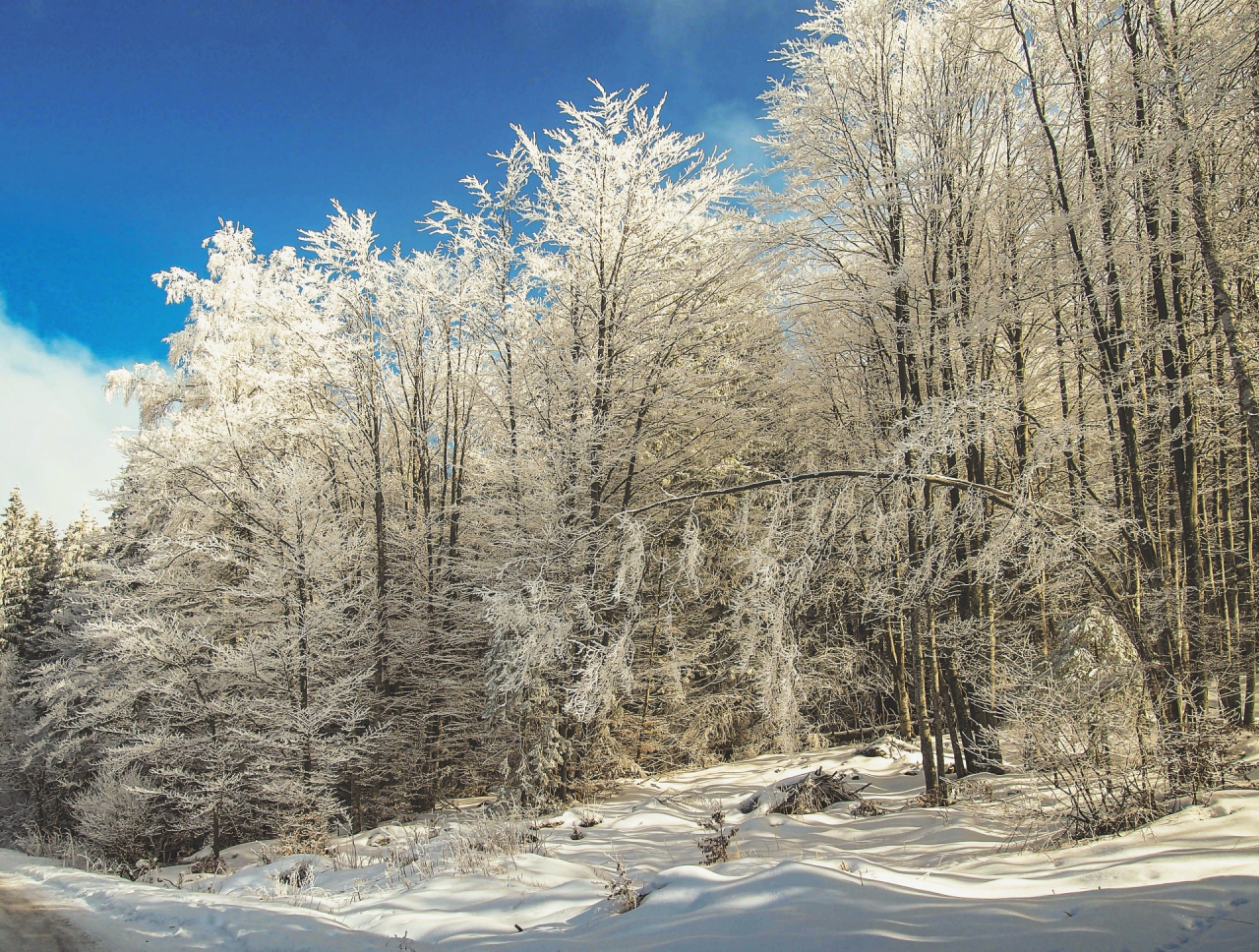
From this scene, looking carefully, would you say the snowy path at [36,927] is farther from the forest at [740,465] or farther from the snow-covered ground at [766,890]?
the forest at [740,465]

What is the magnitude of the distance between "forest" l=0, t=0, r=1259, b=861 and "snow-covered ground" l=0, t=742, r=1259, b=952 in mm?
912

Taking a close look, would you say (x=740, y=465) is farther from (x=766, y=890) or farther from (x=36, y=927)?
(x=36, y=927)

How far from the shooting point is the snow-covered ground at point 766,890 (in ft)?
10.1

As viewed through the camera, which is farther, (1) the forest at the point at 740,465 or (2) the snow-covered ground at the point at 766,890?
(1) the forest at the point at 740,465

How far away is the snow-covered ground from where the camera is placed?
121 inches

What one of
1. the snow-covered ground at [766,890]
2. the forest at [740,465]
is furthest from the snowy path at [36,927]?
the forest at [740,465]

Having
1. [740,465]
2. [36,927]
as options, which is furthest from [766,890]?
[740,465]

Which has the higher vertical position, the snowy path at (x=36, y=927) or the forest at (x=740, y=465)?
the forest at (x=740, y=465)

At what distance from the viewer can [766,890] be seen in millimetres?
3865

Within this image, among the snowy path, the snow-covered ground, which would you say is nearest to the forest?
the snow-covered ground

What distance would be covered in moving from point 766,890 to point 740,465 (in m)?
9.80

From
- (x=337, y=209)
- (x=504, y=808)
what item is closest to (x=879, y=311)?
(x=504, y=808)

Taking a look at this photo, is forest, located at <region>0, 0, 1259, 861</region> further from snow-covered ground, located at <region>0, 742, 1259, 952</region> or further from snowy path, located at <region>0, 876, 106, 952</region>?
snowy path, located at <region>0, 876, 106, 952</region>

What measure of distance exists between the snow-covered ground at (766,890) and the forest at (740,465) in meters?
0.91
